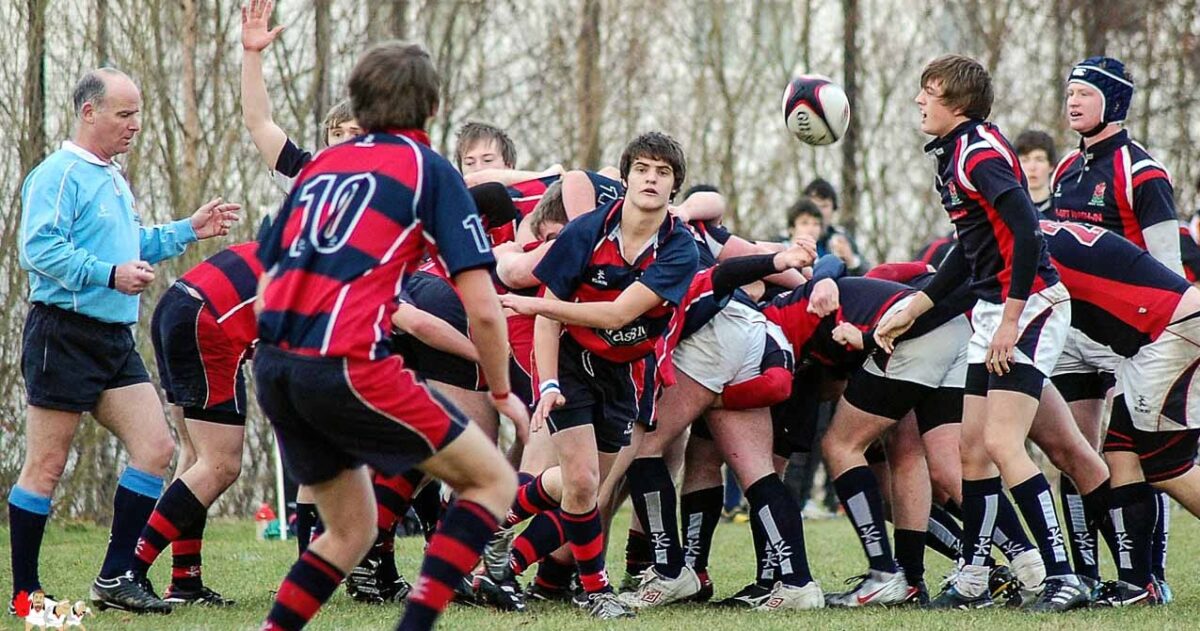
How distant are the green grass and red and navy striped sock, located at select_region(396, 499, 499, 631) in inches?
44.0

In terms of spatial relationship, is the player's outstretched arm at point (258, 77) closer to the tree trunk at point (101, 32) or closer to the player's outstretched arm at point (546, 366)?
the player's outstretched arm at point (546, 366)

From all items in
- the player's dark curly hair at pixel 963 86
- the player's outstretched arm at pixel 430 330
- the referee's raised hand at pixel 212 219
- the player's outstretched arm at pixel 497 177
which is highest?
the player's dark curly hair at pixel 963 86

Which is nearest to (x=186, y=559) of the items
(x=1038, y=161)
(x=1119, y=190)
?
(x=1119, y=190)

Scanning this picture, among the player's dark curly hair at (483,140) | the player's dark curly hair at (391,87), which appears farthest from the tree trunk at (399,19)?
the player's dark curly hair at (391,87)

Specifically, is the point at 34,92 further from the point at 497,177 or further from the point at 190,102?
the point at 497,177

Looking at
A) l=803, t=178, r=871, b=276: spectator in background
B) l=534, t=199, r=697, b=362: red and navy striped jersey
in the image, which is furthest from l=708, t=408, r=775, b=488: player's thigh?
l=803, t=178, r=871, b=276: spectator in background

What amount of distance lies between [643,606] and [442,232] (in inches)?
96.0

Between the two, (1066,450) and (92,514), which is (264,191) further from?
(1066,450)

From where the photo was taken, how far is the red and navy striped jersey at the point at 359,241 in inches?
147

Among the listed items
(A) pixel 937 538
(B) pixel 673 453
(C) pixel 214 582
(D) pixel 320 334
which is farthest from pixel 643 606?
(D) pixel 320 334

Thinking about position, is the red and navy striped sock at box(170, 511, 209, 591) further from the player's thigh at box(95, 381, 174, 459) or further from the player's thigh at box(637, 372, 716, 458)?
the player's thigh at box(637, 372, 716, 458)

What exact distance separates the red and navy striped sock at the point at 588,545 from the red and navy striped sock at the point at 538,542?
0.18m

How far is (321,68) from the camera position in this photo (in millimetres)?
10789

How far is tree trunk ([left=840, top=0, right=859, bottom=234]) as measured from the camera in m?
14.4
